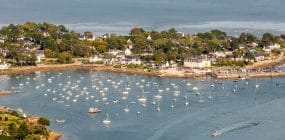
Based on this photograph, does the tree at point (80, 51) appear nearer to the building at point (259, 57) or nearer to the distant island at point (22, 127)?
the building at point (259, 57)

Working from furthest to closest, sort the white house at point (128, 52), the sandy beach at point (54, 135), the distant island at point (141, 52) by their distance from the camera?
1. the white house at point (128, 52)
2. the distant island at point (141, 52)
3. the sandy beach at point (54, 135)

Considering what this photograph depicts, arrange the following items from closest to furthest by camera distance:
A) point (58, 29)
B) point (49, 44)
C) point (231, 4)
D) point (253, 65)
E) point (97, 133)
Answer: point (97, 133) → point (253, 65) → point (49, 44) → point (58, 29) → point (231, 4)

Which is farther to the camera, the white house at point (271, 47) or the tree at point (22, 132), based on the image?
the white house at point (271, 47)

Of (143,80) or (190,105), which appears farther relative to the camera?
(143,80)

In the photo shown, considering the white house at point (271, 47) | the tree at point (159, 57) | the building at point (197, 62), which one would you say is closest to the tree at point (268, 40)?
the white house at point (271, 47)

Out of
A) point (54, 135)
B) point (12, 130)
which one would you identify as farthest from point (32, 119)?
point (12, 130)

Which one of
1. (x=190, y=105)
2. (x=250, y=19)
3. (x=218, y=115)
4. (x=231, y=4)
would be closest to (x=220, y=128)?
(x=218, y=115)

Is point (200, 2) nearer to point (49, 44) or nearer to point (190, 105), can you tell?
point (49, 44)
